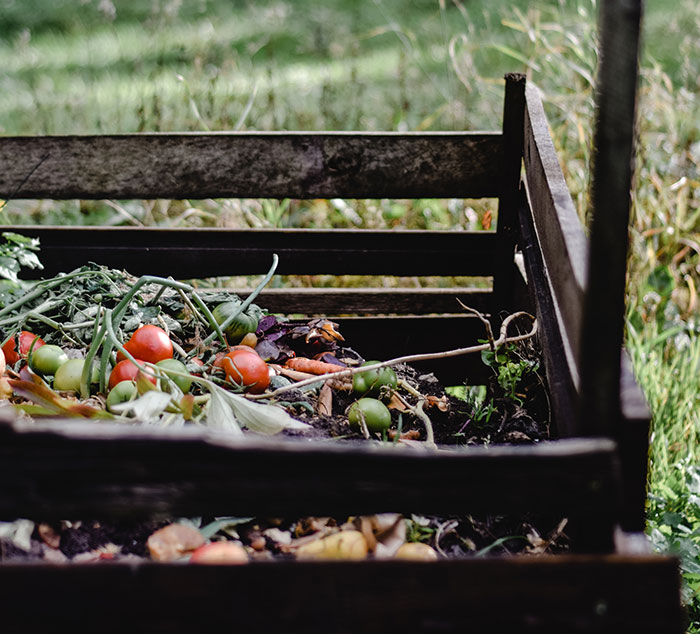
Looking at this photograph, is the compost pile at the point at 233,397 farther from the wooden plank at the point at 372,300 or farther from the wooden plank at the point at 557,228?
the wooden plank at the point at 372,300

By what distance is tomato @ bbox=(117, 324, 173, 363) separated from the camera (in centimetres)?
186

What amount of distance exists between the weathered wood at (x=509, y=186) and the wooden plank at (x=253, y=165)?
0.16ft

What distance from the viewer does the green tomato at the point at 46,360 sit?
190 cm

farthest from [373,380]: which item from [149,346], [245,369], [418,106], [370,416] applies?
[418,106]

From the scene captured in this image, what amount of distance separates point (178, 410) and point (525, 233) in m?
1.29

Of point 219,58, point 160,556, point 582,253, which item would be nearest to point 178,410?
point 160,556

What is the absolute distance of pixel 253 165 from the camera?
8.93 ft

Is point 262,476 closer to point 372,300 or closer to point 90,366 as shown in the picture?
point 90,366

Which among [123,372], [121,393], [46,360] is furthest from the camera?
[46,360]

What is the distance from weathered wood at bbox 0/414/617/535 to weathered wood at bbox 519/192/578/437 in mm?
423

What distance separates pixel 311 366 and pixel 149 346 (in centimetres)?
45

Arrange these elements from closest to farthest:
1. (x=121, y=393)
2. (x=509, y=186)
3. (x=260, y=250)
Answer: (x=121, y=393), (x=509, y=186), (x=260, y=250)

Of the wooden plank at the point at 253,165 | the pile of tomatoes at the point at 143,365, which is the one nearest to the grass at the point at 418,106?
the wooden plank at the point at 253,165

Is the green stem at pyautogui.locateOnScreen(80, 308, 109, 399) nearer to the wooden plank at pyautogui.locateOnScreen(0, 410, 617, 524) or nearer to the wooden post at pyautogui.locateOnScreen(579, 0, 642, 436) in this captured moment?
the wooden plank at pyautogui.locateOnScreen(0, 410, 617, 524)
